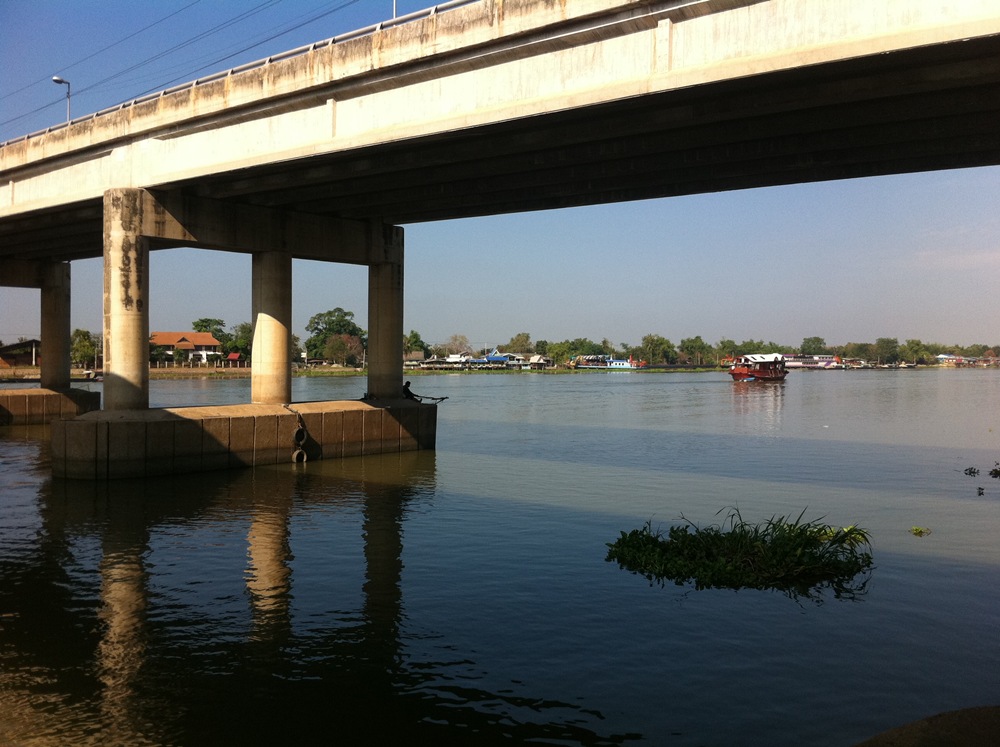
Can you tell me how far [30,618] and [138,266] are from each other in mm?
17849

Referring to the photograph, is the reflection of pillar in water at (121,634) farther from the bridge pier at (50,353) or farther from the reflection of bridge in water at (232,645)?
the bridge pier at (50,353)

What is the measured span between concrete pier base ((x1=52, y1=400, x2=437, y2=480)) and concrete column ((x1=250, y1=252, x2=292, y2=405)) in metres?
0.91

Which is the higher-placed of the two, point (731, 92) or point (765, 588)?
point (731, 92)

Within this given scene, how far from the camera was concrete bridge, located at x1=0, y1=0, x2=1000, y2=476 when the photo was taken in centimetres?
1570

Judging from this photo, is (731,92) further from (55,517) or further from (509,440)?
(509,440)

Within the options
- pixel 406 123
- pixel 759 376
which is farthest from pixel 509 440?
pixel 759 376

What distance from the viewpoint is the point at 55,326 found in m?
49.7

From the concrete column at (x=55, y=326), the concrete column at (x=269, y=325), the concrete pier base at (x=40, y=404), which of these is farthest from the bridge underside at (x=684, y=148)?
the concrete column at (x=55, y=326)

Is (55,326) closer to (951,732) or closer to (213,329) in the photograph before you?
(951,732)

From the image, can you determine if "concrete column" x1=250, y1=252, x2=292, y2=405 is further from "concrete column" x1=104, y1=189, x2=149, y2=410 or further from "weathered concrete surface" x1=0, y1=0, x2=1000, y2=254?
"concrete column" x1=104, y1=189, x2=149, y2=410

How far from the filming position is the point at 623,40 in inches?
688

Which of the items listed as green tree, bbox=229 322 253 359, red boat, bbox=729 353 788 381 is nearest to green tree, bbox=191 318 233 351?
green tree, bbox=229 322 253 359

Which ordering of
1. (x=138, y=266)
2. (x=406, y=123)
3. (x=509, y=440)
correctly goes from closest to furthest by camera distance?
(x=406, y=123), (x=138, y=266), (x=509, y=440)

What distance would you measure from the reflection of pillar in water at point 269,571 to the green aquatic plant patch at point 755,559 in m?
6.28
